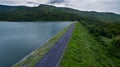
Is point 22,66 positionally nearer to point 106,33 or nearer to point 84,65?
point 84,65

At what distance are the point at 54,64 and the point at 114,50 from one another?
3344cm

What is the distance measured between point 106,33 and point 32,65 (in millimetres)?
70253

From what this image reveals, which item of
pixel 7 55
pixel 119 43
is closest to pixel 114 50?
pixel 119 43

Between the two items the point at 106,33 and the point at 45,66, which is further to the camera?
the point at 106,33

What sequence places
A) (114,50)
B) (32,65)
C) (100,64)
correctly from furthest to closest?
(114,50)
(100,64)
(32,65)

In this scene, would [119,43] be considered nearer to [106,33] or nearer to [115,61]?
[115,61]

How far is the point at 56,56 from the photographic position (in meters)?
37.7

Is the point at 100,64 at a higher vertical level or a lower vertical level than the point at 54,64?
lower

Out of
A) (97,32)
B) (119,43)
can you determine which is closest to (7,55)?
(119,43)

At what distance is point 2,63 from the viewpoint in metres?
40.3

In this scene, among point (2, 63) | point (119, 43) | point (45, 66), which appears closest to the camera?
point (45, 66)

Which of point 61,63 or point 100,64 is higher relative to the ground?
point 61,63

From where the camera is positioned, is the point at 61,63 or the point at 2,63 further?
the point at 2,63

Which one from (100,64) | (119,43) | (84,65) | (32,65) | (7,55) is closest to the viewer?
(32,65)
